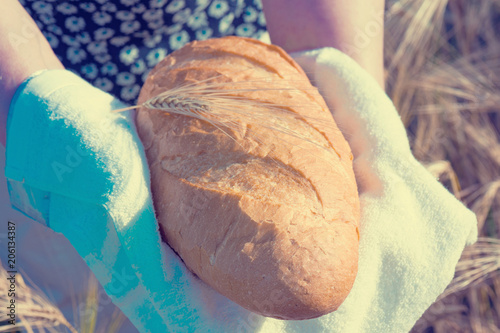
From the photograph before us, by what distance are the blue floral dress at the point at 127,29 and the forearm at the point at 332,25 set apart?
0.38 feet

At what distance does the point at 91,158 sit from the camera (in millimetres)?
699

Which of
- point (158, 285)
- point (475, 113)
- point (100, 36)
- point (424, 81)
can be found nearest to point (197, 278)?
point (158, 285)

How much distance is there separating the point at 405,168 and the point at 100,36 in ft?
2.32

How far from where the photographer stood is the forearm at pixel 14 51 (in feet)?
2.42

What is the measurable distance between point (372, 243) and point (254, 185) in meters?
0.26

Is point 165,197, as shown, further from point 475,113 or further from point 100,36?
point 475,113

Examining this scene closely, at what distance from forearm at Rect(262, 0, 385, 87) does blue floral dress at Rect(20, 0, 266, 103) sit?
0.38ft

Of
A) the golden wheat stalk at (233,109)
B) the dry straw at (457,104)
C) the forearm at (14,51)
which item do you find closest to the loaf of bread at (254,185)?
the golden wheat stalk at (233,109)

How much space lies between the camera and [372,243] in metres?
0.77

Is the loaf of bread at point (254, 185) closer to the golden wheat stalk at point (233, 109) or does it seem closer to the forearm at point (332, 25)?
the golden wheat stalk at point (233, 109)

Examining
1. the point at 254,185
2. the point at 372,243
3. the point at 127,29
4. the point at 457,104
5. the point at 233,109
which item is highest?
the point at 127,29

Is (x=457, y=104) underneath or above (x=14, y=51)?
underneath

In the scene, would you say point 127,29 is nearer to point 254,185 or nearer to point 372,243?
point 254,185

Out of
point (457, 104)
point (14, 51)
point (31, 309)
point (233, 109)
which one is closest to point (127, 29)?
point (14, 51)
